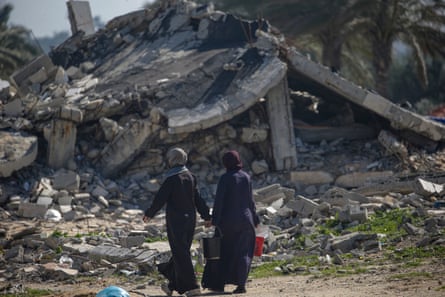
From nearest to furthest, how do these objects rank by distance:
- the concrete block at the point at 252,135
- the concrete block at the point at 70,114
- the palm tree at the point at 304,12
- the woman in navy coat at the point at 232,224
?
the woman in navy coat at the point at 232,224, the concrete block at the point at 70,114, the concrete block at the point at 252,135, the palm tree at the point at 304,12

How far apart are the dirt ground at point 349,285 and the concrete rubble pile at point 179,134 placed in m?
2.72

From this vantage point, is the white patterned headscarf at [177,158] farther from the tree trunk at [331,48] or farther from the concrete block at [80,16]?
the tree trunk at [331,48]

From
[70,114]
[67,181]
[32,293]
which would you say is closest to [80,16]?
[70,114]

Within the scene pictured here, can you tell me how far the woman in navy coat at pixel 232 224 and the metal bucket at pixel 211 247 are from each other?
0.32 feet

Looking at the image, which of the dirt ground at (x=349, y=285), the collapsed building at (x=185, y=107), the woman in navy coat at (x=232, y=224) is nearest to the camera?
the dirt ground at (x=349, y=285)

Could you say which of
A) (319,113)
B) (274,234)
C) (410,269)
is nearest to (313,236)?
(274,234)

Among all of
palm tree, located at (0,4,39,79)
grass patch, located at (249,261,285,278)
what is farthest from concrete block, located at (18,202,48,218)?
palm tree, located at (0,4,39,79)

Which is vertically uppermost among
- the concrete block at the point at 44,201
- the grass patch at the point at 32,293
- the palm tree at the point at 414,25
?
the grass patch at the point at 32,293

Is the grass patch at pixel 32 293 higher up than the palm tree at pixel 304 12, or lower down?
higher up

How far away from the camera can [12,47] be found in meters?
30.8

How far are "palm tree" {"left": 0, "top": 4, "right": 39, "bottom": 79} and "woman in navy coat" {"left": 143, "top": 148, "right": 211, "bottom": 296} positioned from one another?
18.4 m

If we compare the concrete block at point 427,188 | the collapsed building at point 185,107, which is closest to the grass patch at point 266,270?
the concrete block at point 427,188

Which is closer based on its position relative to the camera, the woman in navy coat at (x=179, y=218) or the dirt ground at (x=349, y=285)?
the dirt ground at (x=349, y=285)

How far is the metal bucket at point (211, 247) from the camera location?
911 centimetres
